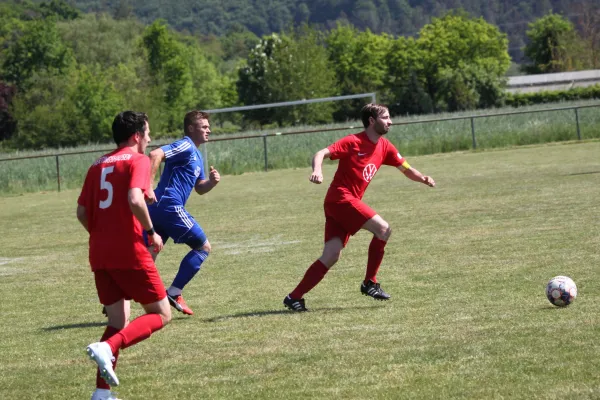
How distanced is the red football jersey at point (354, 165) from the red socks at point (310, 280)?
1.97 feet

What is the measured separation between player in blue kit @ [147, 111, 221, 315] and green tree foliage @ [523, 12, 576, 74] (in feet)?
317

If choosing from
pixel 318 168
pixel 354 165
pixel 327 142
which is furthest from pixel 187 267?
pixel 327 142

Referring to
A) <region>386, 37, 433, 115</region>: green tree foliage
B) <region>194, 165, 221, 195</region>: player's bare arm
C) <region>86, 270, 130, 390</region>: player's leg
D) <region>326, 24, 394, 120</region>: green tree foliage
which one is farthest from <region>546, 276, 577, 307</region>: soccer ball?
<region>326, 24, 394, 120</region>: green tree foliage

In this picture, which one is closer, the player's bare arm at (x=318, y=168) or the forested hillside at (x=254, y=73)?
the player's bare arm at (x=318, y=168)

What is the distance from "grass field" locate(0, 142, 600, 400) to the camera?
6.11m

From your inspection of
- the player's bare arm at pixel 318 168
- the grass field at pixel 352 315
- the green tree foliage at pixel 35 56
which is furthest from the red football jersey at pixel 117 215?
the green tree foliage at pixel 35 56

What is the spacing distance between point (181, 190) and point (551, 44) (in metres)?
104

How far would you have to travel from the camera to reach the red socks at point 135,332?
5.82m

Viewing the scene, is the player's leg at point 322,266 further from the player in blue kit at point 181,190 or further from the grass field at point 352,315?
the player in blue kit at point 181,190

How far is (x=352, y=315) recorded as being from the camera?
27.7 feet

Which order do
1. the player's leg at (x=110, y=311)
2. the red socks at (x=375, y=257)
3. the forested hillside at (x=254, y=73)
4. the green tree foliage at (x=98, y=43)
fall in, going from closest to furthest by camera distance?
the player's leg at (x=110, y=311), the red socks at (x=375, y=257), the forested hillside at (x=254, y=73), the green tree foliage at (x=98, y=43)

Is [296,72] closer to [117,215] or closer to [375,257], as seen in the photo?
[375,257]

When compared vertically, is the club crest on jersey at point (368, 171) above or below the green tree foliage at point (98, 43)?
below

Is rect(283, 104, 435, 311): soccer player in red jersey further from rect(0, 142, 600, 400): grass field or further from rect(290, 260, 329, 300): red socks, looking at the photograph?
rect(0, 142, 600, 400): grass field
